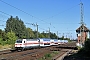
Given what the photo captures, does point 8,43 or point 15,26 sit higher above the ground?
point 15,26

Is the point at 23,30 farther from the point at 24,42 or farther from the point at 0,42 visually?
the point at 24,42

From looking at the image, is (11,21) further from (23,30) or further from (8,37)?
(8,37)

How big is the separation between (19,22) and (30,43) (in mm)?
85572

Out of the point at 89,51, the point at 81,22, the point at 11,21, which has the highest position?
the point at 11,21

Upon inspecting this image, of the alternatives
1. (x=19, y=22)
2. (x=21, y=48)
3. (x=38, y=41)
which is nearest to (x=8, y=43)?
(x=38, y=41)

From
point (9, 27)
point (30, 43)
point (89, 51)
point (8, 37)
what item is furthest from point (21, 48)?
point (9, 27)

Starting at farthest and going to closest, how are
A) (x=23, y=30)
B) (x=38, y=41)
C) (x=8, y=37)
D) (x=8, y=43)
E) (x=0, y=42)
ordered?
(x=23, y=30) < (x=8, y=37) < (x=8, y=43) < (x=0, y=42) < (x=38, y=41)

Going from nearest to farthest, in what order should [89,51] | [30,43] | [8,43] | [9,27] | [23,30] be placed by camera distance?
[89,51] → [30,43] → [8,43] → [9,27] → [23,30]

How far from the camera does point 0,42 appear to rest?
64375 millimetres

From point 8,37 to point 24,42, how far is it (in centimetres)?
4128

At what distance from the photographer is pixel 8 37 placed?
8588 centimetres

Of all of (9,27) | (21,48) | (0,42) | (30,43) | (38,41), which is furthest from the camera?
(9,27)

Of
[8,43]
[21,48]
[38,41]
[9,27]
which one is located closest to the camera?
[21,48]

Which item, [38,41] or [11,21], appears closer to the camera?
[38,41]
